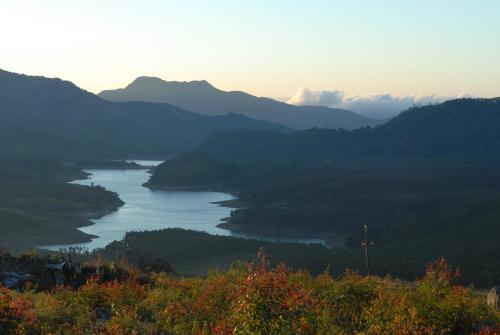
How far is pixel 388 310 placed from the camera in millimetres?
20594

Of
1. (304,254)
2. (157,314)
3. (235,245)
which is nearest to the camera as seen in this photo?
(157,314)

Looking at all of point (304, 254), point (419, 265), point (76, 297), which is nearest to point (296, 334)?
point (76, 297)

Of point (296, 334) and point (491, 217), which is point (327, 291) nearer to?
point (296, 334)

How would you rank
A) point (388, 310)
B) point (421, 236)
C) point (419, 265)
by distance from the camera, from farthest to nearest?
point (421, 236) < point (419, 265) < point (388, 310)

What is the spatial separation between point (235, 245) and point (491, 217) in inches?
2179

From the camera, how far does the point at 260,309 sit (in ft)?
55.6

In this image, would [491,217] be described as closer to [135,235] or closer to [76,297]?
[135,235]

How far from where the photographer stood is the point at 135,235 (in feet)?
479

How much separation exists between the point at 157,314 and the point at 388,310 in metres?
7.28

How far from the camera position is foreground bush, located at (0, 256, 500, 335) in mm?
17359

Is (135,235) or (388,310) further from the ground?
(388,310)

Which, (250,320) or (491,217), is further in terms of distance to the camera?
Answer: (491,217)

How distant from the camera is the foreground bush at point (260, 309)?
→ 57.0 ft

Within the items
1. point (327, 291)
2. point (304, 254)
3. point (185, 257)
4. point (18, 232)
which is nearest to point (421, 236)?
point (304, 254)
